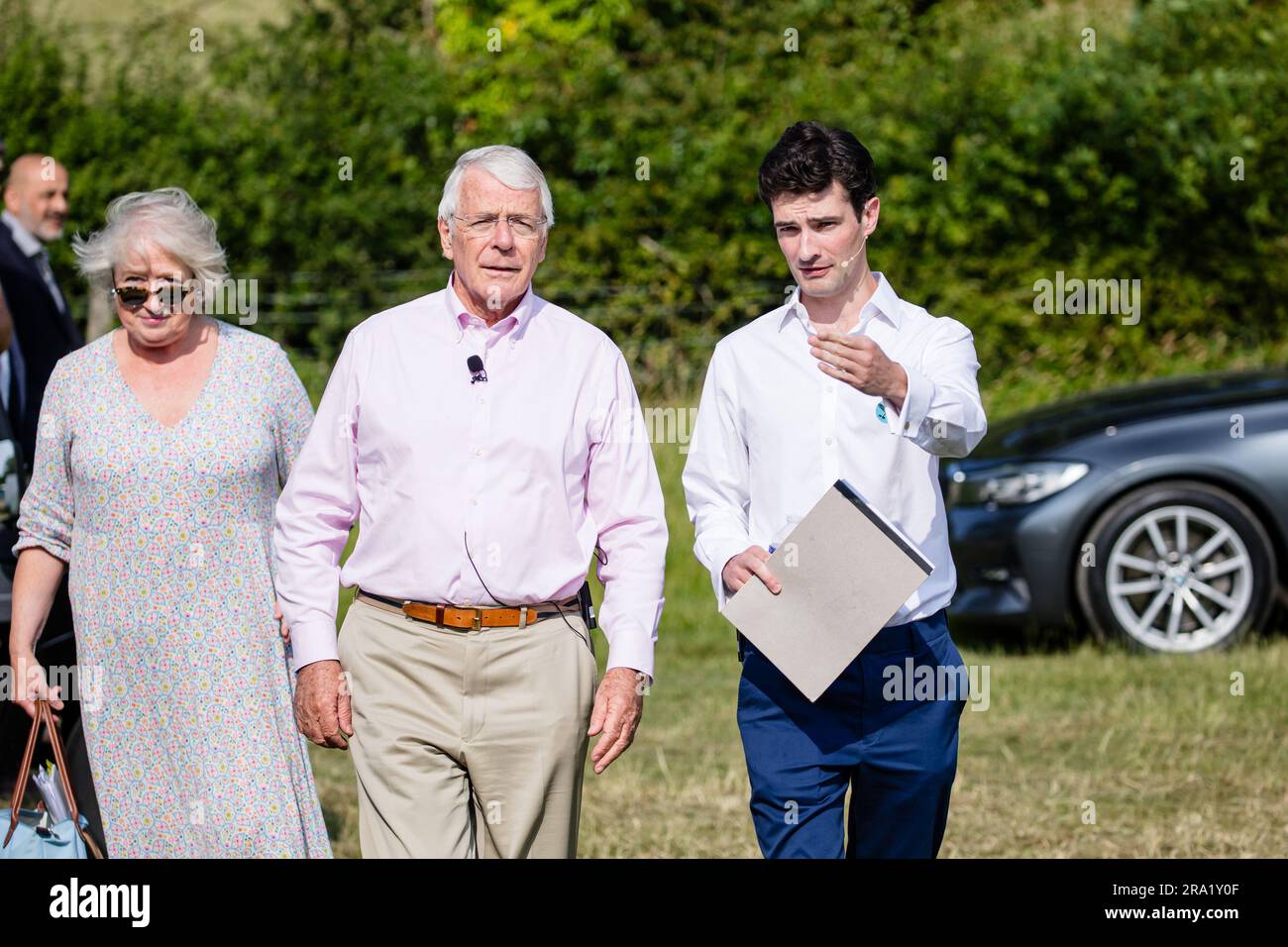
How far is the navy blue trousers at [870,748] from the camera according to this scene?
4.19m

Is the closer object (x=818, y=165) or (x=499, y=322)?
(x=818, y=165)

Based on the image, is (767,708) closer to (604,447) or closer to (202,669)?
(604,447)

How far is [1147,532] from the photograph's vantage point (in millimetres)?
9109

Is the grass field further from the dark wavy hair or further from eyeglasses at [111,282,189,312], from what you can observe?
the dark wavy hair

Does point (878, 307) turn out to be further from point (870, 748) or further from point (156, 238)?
point (156, 238)

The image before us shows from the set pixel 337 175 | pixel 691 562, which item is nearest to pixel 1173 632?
pixel 691 562

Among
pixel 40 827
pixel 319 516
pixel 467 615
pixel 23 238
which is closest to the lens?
pixel 467 615

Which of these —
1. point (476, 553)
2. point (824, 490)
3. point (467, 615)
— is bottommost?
point (467, 615)

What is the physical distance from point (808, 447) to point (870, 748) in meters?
0.67

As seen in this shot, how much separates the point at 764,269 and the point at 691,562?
14.4 feet

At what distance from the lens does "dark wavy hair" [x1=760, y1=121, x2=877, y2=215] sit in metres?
4.12

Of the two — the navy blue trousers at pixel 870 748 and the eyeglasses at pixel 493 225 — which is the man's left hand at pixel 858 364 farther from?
the eyeglasses at pixel 493 225

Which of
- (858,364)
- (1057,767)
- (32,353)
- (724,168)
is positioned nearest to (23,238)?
(32,353)
